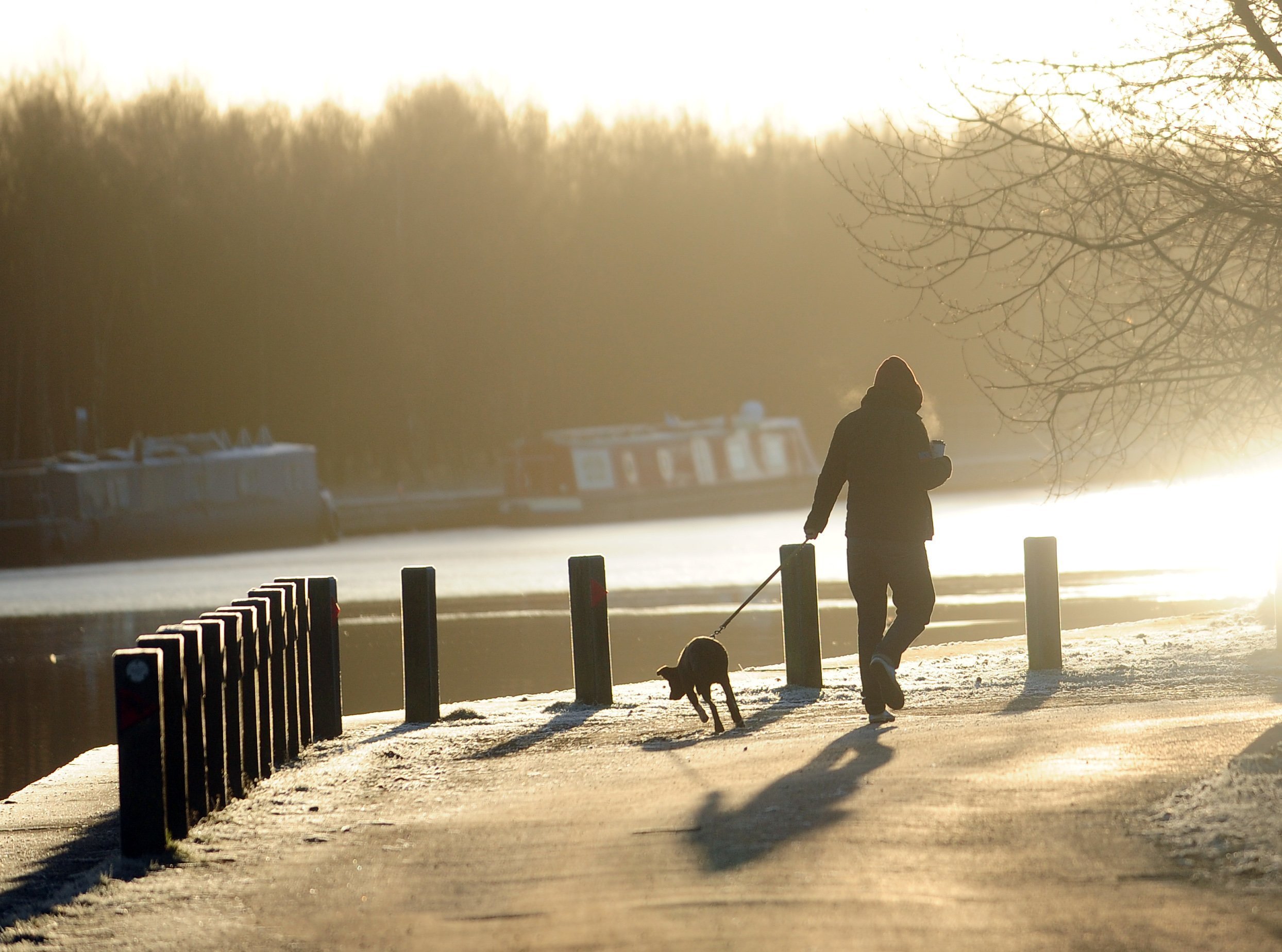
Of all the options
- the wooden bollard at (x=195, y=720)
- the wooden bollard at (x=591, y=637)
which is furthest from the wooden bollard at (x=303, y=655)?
the wooden bollard at (x=195, y=720)

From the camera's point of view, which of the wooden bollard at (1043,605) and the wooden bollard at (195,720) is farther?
the wooden bollard at (1043,605)

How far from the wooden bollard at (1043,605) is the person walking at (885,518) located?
7.93ft

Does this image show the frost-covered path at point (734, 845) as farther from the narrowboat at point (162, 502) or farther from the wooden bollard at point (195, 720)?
the narrowboat at point (162, 502)

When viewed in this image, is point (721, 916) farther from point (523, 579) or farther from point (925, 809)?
point (523, 579)

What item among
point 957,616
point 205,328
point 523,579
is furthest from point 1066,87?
point 205,328

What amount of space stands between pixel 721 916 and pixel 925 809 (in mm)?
1260

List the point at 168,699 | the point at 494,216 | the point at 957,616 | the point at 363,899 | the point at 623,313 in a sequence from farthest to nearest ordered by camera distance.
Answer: the point at 623,313
the point at 494,216
the point at 957,616
the point at 168,699
the point at 363,899

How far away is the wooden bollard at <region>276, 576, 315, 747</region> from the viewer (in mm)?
8664

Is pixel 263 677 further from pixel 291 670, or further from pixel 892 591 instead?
pixel 892 591

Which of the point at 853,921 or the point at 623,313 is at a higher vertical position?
the point at 623,313

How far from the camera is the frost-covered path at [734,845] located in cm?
454

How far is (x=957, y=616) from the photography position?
1830 centimetres

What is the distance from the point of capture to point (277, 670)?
26.7 ft

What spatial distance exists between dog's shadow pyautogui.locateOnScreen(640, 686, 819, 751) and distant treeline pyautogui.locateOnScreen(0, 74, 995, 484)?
48178 mm
